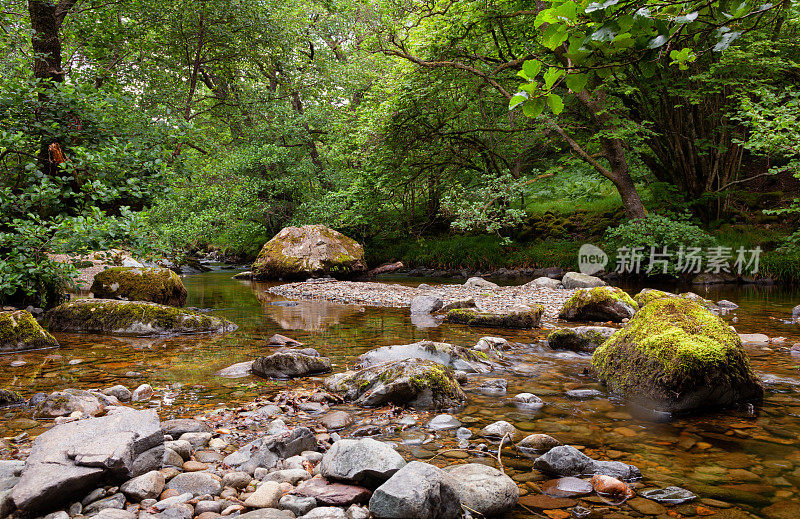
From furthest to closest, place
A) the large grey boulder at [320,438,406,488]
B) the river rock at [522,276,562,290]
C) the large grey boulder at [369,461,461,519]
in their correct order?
the river rock at [522,276,562,290] < the large grey boulder at [320,438,406,488] < the large grey boulder at [369,461,461,519]

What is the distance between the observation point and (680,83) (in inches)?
559

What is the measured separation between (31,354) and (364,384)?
16.1ft

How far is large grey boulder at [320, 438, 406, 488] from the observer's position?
2.49 m

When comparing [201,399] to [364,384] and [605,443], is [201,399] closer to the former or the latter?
[364,384]

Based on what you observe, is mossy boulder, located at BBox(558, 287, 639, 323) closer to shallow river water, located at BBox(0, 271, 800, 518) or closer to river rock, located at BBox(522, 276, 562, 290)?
shallow river water, located at BBox(0, 271, 800, 518)

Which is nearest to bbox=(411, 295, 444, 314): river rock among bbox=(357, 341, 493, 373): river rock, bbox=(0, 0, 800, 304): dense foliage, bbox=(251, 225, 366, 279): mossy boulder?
bbox=(357, 341, 493, 373): river rock

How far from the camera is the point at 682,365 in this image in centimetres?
390

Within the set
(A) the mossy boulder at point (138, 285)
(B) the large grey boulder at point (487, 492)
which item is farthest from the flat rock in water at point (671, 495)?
(A) the mossy boulder at point (138, 285)

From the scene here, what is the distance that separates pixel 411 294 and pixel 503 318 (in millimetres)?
5290

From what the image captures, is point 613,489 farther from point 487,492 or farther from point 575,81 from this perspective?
point 575,81

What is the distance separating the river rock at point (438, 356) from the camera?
5344mm

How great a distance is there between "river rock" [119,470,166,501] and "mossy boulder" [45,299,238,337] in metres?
5.73

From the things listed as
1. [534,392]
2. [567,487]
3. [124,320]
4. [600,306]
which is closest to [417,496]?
[567,487]

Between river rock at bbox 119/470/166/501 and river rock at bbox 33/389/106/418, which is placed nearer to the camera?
river rock at bbox 119/470/166/501
